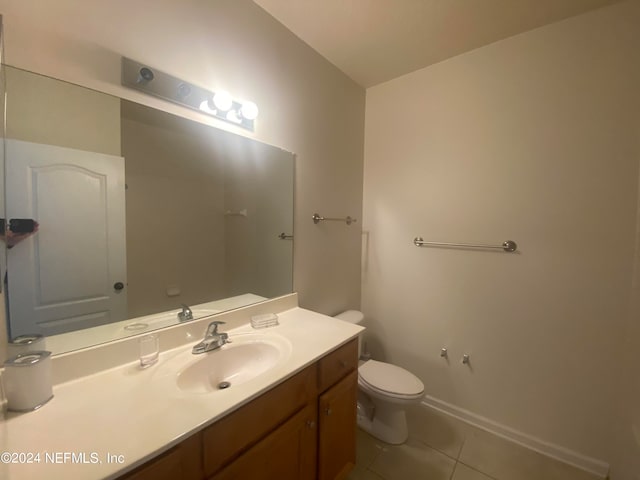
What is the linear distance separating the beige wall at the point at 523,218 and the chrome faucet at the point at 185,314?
1.54 meters

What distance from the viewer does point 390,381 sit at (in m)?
1.66

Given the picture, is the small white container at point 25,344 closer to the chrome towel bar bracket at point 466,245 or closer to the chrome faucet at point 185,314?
the chrome faucet at point 185,314

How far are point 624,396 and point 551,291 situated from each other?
1.91ft

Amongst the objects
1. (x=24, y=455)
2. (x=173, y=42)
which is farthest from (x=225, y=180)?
(x=24, y=455)

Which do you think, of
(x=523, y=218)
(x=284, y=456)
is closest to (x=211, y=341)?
(x=284, y=456)

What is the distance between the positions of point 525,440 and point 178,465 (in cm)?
204

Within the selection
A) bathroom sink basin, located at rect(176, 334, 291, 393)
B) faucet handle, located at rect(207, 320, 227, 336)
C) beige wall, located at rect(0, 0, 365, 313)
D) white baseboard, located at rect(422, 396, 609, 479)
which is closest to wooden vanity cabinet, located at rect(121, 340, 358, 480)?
bathroom sink basin, located at rect(176, 334, 291, 393)

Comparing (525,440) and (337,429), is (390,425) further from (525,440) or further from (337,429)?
(525,440)

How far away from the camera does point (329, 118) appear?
Result: 1.91 meters

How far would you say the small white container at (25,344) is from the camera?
0.76 m

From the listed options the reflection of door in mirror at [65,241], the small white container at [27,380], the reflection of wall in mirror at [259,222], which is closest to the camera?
the small white container at [27,380]

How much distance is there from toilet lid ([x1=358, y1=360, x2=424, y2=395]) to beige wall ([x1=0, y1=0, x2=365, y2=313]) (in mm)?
475

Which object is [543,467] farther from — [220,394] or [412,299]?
[220,394]

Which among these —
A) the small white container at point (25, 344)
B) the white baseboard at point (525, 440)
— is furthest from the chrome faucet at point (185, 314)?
the white baseboard at point (525, 440)
